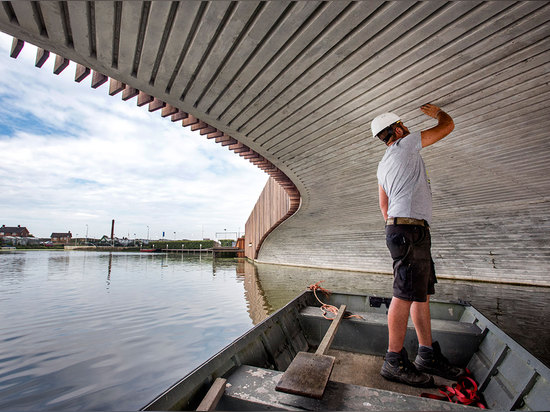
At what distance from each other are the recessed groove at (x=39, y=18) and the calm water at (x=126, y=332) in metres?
3.38

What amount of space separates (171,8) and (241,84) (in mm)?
1193

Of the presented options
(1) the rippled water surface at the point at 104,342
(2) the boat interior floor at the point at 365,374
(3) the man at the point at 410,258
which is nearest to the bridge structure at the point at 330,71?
(3) the man at the point at 410,258

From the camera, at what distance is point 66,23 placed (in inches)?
98.0

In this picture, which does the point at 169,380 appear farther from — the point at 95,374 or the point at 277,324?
the point at 277,324

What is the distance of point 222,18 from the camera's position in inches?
99.9

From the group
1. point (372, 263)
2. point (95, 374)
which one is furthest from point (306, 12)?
point (372, 263)

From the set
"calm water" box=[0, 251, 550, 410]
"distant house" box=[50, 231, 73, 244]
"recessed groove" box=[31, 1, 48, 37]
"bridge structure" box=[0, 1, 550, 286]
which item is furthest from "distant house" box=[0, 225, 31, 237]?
"recessed groove" box=[31, 1, 48, 37]

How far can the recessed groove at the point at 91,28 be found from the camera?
234cm

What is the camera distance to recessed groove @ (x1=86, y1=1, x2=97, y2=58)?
234 centimetres

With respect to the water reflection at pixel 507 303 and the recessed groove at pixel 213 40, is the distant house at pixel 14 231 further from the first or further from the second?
the recessed groove at pixel 213 40

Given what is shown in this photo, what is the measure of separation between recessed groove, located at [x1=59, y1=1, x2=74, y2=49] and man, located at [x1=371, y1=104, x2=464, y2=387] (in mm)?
2852

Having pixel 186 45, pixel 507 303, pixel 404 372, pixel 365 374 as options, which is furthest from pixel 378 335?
pixel 507 303

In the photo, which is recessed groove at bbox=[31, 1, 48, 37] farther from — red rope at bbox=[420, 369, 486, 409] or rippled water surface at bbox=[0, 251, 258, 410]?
red rope at bbox=[420, 369, 486, 409]

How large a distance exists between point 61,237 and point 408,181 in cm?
10924
